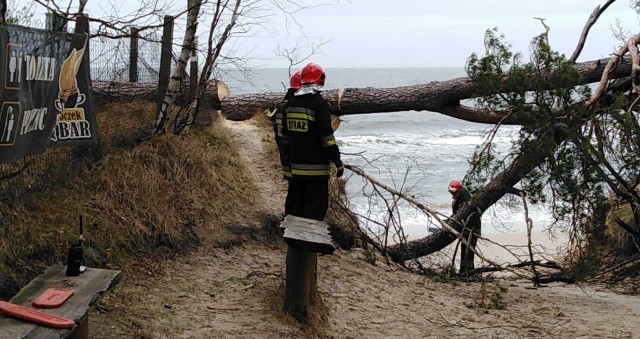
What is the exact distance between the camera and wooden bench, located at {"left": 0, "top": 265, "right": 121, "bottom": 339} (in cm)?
409

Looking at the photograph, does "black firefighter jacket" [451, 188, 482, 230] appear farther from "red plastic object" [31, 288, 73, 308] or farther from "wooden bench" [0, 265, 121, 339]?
"red plastic object" [31, 288, 73, 308]

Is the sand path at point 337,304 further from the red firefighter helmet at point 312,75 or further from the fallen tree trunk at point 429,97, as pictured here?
the fallen tree trunk at point 429,97

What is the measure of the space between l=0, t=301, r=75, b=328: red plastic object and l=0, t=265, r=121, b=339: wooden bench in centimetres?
2

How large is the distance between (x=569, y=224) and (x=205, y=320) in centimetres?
490

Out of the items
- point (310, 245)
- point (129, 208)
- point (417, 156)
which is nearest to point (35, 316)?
point (310, 245)

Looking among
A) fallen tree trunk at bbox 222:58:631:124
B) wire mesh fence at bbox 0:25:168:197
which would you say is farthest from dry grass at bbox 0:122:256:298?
fallen tree trunk at bbox 222:58:631:124

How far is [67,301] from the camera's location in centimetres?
462

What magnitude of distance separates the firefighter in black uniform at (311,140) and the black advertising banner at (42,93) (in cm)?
193

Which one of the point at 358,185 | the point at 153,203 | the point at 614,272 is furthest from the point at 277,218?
the point at 358,185

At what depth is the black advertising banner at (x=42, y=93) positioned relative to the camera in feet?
18.0

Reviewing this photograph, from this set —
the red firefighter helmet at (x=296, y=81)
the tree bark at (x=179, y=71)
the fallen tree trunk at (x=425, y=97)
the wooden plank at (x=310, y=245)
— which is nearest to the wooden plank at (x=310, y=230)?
the wooden plank at (x=310, y=245)

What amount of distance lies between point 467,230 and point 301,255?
15.7ft

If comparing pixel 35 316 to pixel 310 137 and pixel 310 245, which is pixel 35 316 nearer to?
pixel 310 245

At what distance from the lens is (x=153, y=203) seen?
8062mm
